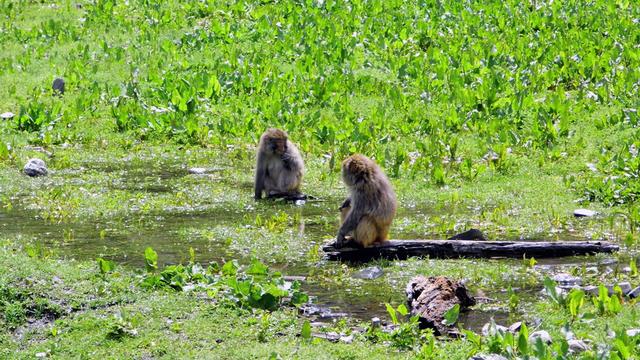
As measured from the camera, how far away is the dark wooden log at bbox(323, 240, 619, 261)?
1198cm

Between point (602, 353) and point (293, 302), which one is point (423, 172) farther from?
point (602, 353)

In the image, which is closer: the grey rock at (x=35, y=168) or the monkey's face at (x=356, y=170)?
the monkey's face at (x=356, y=170)

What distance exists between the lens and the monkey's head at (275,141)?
15.7 m

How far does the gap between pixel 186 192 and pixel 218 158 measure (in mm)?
2326

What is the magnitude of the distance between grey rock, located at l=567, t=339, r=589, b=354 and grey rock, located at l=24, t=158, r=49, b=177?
10.4 meters

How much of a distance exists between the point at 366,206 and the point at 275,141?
12.0 feet

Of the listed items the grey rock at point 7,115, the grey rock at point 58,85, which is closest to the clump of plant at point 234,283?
the grey rock at point 7,115

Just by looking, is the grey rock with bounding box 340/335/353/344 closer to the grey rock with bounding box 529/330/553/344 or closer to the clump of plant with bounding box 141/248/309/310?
the clump of plant with bounding box 141/248/309/310

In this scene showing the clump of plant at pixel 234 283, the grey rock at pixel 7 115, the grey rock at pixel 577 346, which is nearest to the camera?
the grey rock at pixel 577 346

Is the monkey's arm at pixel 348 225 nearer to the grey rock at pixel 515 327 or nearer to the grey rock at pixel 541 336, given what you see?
the grey rock at pixel 515 327

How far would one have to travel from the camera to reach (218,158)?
60.3ft

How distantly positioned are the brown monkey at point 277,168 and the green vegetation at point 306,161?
1.21ft

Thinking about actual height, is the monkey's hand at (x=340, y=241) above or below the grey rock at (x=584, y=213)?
below

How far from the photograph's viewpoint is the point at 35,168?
55.9 feet
